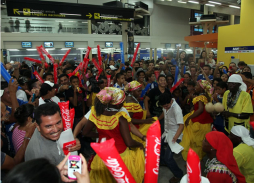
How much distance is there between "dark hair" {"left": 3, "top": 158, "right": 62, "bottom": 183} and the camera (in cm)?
111

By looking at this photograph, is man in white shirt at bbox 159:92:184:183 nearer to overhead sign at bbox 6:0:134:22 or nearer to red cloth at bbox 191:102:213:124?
red cloth at bbox 191:102:213:124

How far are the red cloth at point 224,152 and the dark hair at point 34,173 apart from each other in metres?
1.60

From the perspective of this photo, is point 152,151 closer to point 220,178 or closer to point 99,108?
point 220,178

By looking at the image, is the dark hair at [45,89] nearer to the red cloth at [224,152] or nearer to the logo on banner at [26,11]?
the red cloth at [224,152]

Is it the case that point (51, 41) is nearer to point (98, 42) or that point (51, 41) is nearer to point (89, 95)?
point (98, 42)

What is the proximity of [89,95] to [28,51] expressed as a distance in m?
12.3

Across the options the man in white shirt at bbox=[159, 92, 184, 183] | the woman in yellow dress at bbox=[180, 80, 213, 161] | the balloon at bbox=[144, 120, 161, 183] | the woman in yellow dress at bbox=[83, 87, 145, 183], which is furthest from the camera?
the woman in yellow dress at bbox=[180, 80, 213, 161]

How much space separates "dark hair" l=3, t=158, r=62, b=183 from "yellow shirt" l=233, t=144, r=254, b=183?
6.67 feet

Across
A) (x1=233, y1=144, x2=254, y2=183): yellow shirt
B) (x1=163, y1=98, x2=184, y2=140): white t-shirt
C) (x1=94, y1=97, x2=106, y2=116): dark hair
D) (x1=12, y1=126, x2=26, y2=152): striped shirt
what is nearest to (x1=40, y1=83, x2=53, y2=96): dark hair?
(x1=12, y1=126, x2=26, y2=152): striped shirt

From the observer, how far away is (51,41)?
15.6m

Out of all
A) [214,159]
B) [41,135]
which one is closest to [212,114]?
[214,159]

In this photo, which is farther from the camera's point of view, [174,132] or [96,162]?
[174,132]

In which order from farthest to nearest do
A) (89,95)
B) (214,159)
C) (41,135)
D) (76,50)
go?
(76,50) < (89,95) < (214,159) < (41,135)

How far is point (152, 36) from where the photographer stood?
20844 millimetres
